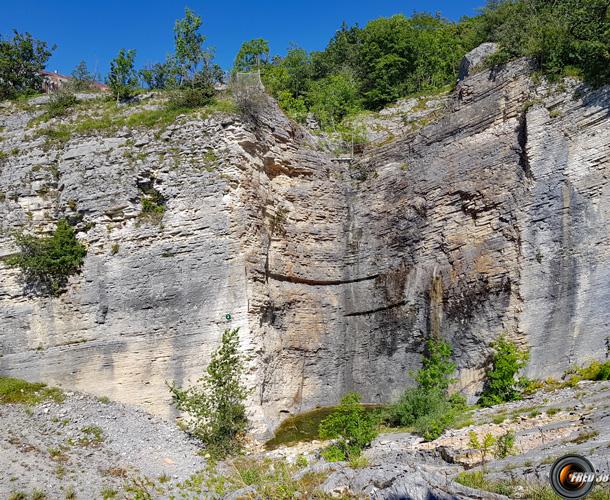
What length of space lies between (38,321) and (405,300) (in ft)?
34.5

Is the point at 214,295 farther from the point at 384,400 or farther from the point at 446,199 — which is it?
the point at 446,199

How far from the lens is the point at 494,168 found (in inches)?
716

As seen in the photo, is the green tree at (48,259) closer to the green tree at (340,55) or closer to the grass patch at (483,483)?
the grass patch at (483,483)

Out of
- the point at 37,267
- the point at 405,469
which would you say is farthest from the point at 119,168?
the point at 405,469

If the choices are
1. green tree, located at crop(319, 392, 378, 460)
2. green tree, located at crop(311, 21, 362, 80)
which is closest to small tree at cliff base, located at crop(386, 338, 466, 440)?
green tree, located at crop(319, 392, 378, 460)

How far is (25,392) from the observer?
17094 millimetres

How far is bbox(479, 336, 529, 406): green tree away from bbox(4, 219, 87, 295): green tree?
11.6 meters

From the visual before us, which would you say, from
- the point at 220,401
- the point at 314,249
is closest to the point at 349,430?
the point at 220,401

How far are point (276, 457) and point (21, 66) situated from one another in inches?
757

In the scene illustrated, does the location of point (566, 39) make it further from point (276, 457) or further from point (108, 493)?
point (108, 493)

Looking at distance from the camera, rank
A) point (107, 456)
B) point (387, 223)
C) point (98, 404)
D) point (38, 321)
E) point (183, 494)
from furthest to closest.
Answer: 1. point (387, 223)
2. point (38, 321)
3. point (98, 404)
4. point (107, 456)
5. point (183, 494)

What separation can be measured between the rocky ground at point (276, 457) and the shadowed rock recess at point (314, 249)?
1.41m

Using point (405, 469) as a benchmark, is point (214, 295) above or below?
above

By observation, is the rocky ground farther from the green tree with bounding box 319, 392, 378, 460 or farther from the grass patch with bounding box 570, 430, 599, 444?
the green tree with bounding box 319, 392, 378, 460
